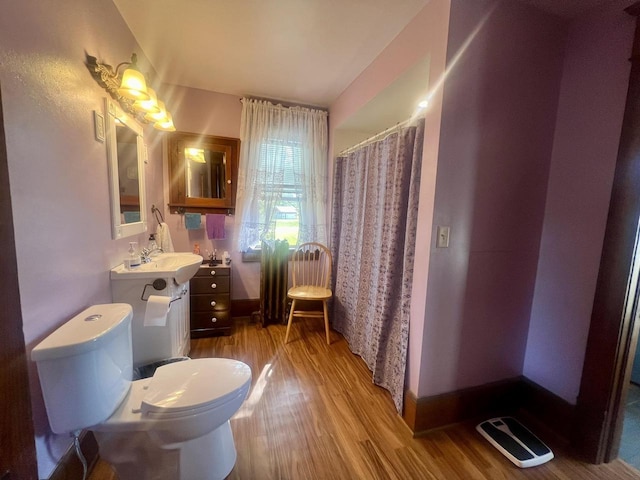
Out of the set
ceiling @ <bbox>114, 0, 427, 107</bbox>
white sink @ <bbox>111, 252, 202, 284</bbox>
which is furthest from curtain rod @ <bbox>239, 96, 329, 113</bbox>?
white sink @ <bbox>111, 252, 202, 284</bbox>

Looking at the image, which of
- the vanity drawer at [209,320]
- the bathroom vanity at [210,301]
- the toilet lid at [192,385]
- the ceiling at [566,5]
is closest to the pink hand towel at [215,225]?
the bathroom vanity at [210,301]

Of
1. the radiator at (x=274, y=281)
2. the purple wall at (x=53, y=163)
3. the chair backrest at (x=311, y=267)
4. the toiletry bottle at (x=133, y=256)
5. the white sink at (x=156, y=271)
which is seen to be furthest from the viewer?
the chair backrest at (x=311, y=267)

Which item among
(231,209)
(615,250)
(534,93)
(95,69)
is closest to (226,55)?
(95,69)

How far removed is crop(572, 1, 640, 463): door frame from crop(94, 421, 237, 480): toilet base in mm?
1870

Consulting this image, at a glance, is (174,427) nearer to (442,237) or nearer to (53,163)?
(53,163)

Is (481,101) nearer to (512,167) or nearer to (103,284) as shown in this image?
(512,167)

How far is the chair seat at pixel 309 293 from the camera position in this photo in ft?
7.78

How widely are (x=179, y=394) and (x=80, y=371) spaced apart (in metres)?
0.36

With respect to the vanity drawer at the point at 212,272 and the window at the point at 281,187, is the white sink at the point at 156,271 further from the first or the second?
the window at the point at 281,187

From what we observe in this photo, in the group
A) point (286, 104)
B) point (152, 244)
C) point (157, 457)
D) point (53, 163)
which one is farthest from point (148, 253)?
point (286, 104)

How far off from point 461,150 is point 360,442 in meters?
1.66

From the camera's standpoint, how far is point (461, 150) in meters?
1.37

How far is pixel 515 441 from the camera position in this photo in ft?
4.67

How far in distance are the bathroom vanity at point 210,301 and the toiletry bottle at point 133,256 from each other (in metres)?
0.62
